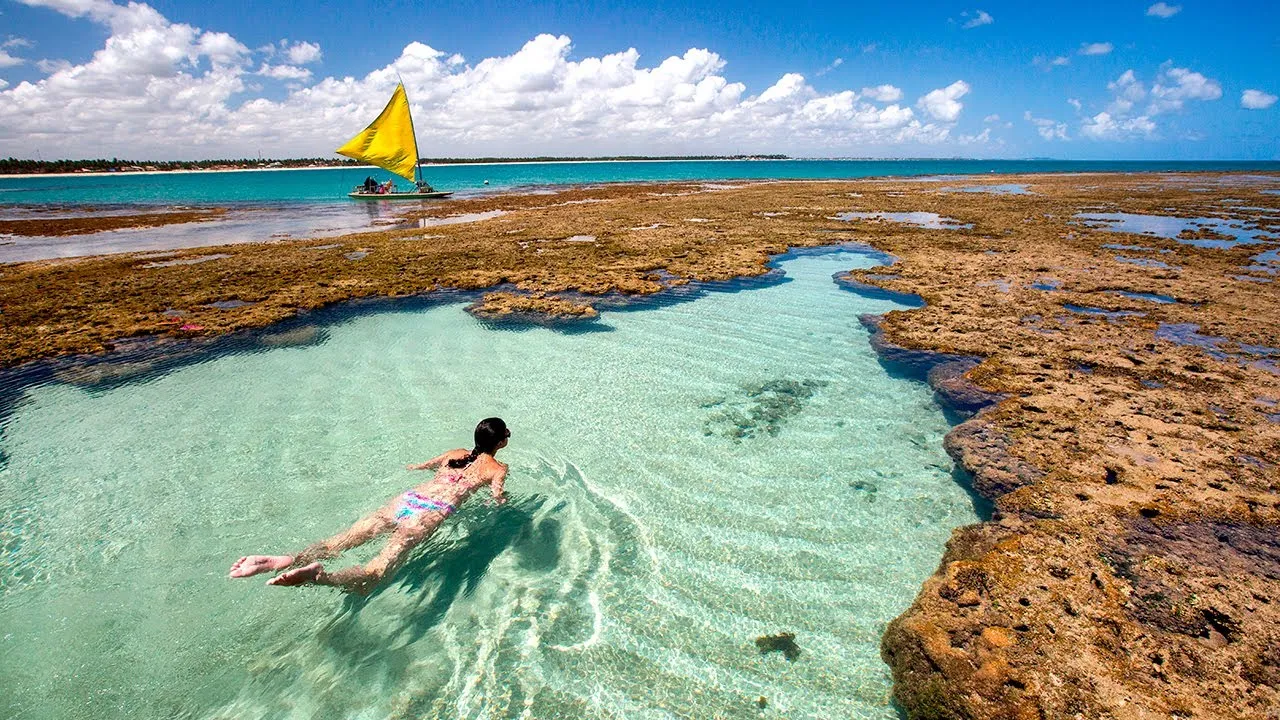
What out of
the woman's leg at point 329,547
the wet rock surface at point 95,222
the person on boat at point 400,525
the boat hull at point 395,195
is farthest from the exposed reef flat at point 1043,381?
the boat hull at point 395,195

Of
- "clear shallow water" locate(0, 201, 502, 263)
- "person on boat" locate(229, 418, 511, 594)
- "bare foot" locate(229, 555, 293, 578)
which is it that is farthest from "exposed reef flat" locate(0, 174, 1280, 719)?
"bare foot" locate(229, 555, 293, 578)

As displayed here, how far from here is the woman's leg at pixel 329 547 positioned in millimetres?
4617

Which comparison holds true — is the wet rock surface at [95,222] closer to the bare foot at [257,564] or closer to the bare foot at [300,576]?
the bare foot at [257,564]

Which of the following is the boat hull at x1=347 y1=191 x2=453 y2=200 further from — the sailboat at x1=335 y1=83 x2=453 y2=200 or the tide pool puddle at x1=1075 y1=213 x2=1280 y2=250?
the tide pool puddle at x1=1075 y1=213 x2=1280 y2=250

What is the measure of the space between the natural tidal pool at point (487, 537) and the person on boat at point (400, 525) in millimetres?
370

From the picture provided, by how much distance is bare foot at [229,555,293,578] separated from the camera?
4461 millimetres

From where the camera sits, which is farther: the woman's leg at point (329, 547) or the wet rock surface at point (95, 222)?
the wet rock surface at point (95, 222)

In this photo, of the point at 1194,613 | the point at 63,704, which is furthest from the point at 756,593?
the point at 63,704

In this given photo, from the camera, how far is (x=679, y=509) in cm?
686

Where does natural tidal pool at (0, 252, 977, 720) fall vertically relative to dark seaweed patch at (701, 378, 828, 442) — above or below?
below

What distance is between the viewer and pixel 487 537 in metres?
6.34

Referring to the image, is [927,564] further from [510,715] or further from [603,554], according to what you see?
[510,715]

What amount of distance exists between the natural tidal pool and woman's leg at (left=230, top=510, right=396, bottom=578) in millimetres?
491

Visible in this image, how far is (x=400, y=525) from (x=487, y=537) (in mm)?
1023
